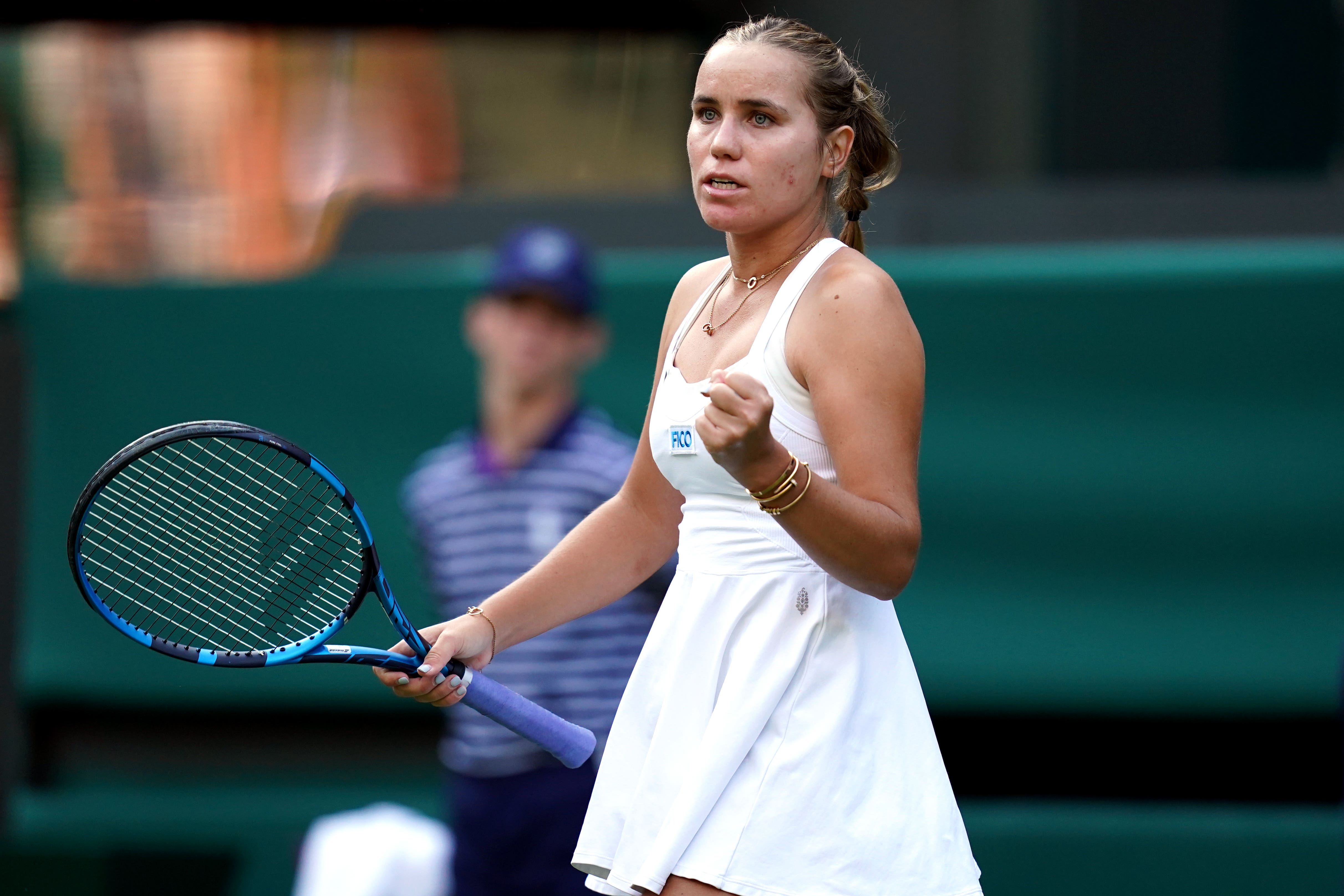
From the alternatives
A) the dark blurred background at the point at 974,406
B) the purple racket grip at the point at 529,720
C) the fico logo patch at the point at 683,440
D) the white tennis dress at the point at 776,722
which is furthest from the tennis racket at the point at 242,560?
the dark blurred background at the point at 974,406

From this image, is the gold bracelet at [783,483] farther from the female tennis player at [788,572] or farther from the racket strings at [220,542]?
the racket strings at [220,542]

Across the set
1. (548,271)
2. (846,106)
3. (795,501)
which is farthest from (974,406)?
(795,501)

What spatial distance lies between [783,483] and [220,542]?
5.63 feet

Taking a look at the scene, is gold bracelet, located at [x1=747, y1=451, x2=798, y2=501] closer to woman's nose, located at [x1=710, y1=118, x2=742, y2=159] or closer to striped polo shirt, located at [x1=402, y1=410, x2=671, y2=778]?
woman's nose, located at [x1=710, y1=118, x2=742, y2=159]

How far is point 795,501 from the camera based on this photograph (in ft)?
5.03

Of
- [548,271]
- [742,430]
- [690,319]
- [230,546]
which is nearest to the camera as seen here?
[742,430]

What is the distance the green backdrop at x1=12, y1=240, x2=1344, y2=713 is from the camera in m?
3.98

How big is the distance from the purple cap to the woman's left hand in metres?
1.78

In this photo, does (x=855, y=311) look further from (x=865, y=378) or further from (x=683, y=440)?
(x=683, y=440)

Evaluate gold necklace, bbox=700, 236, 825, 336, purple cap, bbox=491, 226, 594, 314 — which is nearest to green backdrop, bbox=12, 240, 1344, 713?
purple cap, bbox=491, 226, 594, 314

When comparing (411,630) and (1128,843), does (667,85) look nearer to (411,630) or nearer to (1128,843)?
(1128,843)

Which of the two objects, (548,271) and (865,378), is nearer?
(865,378)

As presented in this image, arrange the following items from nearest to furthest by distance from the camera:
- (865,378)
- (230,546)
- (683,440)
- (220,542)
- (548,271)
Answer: (865,378), (683,440), (230,546), (220,542), (548,271)

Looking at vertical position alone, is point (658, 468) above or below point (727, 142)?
below
